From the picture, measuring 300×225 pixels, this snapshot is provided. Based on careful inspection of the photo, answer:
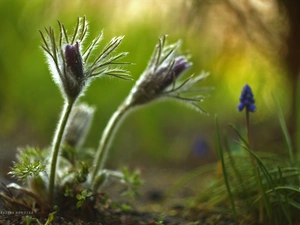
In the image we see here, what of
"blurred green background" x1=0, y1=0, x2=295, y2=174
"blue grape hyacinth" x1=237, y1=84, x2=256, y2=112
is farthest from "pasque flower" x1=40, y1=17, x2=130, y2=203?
"blurred green background" x1=0, y1=0, x2=295, y2=174

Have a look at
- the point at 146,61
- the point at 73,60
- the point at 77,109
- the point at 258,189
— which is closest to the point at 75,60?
the point at 73,60

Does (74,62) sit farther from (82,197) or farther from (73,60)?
(82,197)

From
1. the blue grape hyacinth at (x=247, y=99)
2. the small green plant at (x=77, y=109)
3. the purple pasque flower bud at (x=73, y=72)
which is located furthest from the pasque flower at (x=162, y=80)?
the purple pasque flower bud at (x=73, y=72)

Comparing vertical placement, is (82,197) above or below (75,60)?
below

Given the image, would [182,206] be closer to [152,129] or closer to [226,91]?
[152,129]

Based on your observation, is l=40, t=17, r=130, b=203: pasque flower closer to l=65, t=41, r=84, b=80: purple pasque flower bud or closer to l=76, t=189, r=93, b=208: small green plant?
l=65, t=41, r=84, b=80: purple pasque flower bud

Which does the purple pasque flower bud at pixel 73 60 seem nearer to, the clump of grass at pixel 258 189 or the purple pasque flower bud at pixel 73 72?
the purple pasque flower bud at pixel 73 72
